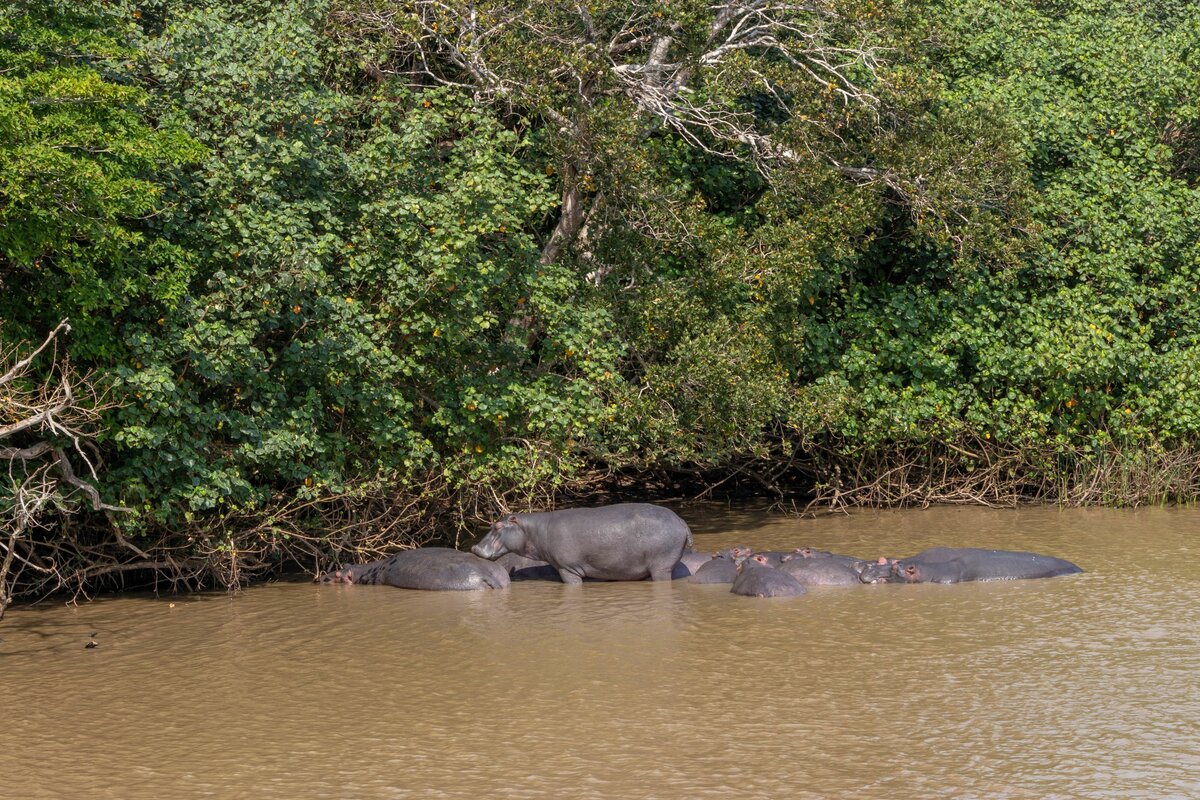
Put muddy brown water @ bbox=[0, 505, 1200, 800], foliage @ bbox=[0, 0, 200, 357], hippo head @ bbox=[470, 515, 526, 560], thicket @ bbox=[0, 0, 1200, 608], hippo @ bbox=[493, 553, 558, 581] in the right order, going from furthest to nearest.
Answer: hippo @ bbox=[493, 553, 558, 581] → hippo head @ bbox=[470, 515, 526, 560] → thicket @ bbox=[0, 0, 1200, 608] → foliage @ bbox=[0, 0, 200, 357] → muddy brown water @ bbox=[0, 505, 1200, 800]

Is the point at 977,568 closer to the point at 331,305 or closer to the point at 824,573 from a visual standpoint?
the point at 824,573

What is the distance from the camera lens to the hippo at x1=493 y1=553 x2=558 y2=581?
15.1 metres

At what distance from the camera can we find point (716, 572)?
14383 millimetres

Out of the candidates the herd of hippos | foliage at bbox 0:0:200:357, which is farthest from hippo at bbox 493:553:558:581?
foliage at bbox 0:0:200:357

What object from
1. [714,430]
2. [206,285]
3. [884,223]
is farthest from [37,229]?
[884,223]

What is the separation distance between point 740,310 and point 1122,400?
5.55m

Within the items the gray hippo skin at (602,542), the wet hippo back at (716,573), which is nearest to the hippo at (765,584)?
the wet hippo back at (716,573)

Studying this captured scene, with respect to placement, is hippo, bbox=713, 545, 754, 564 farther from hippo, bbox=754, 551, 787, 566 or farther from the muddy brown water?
the muddy brown water

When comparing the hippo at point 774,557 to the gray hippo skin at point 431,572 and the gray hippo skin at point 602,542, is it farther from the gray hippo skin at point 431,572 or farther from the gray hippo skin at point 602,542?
the gray hippo skin at point 431,572

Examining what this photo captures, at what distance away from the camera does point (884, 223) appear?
19.7 m

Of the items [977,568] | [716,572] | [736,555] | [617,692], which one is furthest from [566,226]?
[617,692]

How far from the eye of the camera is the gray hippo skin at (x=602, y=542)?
47.3ft

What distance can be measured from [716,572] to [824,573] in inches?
44.0

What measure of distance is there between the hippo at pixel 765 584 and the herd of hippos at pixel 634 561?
0.02 metres
